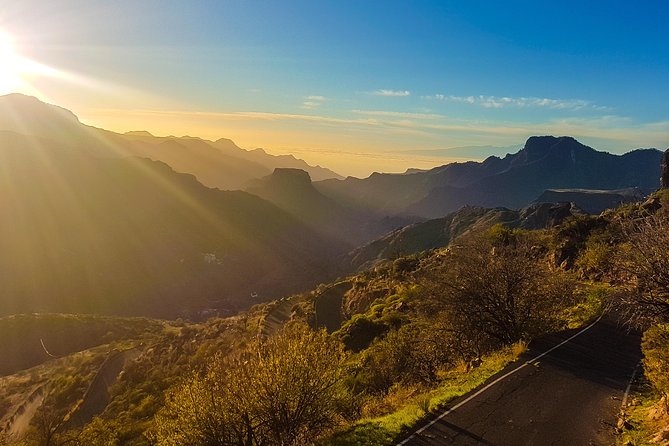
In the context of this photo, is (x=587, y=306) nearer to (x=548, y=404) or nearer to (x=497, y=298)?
(x=497, y=298)

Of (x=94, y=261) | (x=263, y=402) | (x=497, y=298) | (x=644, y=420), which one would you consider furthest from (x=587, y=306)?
(x=94, y=261)

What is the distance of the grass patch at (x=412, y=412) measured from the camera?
12.1m

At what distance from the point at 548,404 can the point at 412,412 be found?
4865mm

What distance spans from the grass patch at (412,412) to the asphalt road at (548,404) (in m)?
0.42

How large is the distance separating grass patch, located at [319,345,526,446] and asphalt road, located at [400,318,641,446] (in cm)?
42

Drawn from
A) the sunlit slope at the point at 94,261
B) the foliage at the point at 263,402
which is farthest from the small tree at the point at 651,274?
the sunlit slope at the point at 94,261

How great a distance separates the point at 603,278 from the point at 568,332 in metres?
16.5

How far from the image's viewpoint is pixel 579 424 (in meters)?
13.0

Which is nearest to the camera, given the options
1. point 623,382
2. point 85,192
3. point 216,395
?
point 216,395

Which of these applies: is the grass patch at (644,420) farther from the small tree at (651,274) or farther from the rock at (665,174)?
the rock at (665,174)

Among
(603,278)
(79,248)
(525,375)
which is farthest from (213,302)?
(525,375)

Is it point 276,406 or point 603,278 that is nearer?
point 276,406

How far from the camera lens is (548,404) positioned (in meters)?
14.2

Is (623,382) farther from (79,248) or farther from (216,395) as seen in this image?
(79,248)
